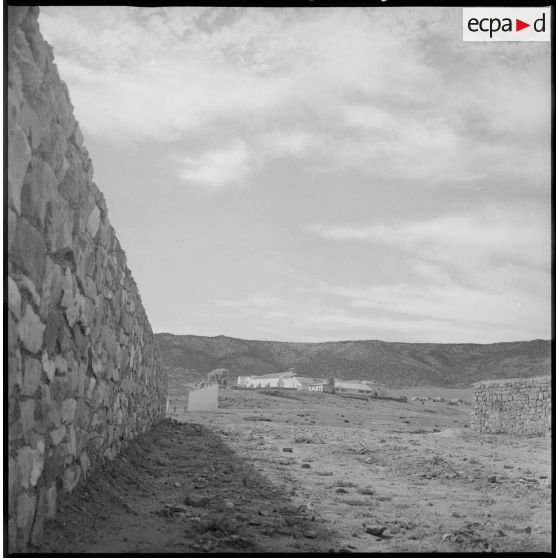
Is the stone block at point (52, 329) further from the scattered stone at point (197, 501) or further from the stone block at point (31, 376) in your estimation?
the scattered stone at point (197, 501)

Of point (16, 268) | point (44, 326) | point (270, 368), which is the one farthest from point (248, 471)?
point (270, 368)

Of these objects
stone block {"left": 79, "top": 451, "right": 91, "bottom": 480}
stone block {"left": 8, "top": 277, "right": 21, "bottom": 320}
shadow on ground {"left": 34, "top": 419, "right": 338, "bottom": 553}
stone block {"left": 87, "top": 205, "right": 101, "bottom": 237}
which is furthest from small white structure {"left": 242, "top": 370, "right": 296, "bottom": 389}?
stone block {"left": 8, "top": 277, "right": 21, "bottom": 320}

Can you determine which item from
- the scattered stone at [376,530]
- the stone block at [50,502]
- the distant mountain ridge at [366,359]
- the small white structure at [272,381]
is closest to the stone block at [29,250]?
the stone block at [50,502]

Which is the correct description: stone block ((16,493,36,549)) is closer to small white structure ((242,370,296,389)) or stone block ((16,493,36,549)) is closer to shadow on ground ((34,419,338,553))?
shadow on ground ((34,419,338,553))

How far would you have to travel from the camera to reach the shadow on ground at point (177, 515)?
386 centimetres

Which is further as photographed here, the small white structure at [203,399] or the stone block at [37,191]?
the small white structure at [203,399]

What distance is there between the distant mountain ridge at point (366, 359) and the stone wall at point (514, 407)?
2118 inches

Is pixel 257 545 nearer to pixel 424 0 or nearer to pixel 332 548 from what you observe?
pixel 332 548

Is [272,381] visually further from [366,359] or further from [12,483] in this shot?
[12,483]

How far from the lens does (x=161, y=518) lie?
472cm

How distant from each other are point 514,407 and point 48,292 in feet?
49.2

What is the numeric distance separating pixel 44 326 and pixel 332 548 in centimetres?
236

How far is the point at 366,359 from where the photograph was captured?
263ft

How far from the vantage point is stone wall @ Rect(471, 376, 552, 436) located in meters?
15.1
